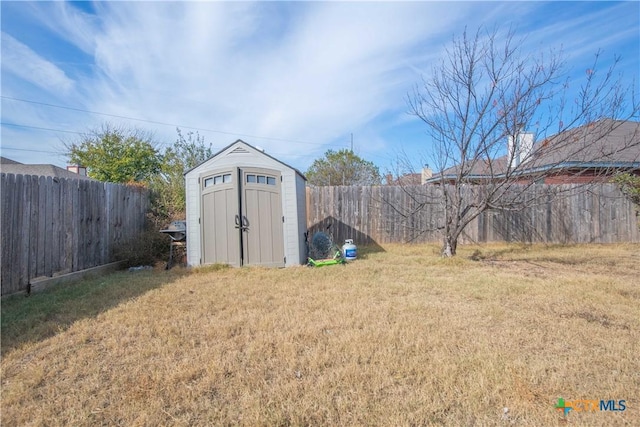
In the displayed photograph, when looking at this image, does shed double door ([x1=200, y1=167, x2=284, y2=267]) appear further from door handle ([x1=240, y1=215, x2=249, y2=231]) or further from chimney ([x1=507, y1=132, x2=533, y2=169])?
chimney ([x1=507, y1=132, x2=533, y2=169])

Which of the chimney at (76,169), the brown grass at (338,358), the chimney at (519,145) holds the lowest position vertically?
the brown grass at (338,358)

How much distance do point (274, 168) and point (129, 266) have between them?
3.89 metres

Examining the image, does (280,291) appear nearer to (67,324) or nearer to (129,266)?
(67,324)

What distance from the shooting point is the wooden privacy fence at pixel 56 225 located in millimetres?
4547

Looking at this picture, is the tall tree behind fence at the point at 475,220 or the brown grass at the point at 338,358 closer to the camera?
the brown grass at the point at 338,358

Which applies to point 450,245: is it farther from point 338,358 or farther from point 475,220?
point 338,358

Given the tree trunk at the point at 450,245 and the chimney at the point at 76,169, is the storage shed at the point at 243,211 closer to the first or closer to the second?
the tree trunk at the point at 450,245

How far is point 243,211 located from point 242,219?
169 mm

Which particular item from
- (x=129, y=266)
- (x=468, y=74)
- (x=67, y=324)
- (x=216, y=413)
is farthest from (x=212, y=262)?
(x=468, y=74)

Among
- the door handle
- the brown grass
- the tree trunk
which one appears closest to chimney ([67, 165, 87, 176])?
the door handle

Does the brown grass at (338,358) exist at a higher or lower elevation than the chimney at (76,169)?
lower

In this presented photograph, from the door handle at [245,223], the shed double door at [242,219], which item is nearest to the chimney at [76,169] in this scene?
the shed double door at [242,219]

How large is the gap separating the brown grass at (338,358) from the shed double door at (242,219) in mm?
1956

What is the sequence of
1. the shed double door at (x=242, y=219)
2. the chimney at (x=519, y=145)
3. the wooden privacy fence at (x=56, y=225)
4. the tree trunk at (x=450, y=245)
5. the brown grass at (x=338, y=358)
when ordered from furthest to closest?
the tree trunk at (x=450, y=245)
the shed double door at (x=242, y=219)
the chimney at (x=519, y=145)
the wooden privacy fence at (x=56, y=225)
the brown grass at (x=338, y=358)
